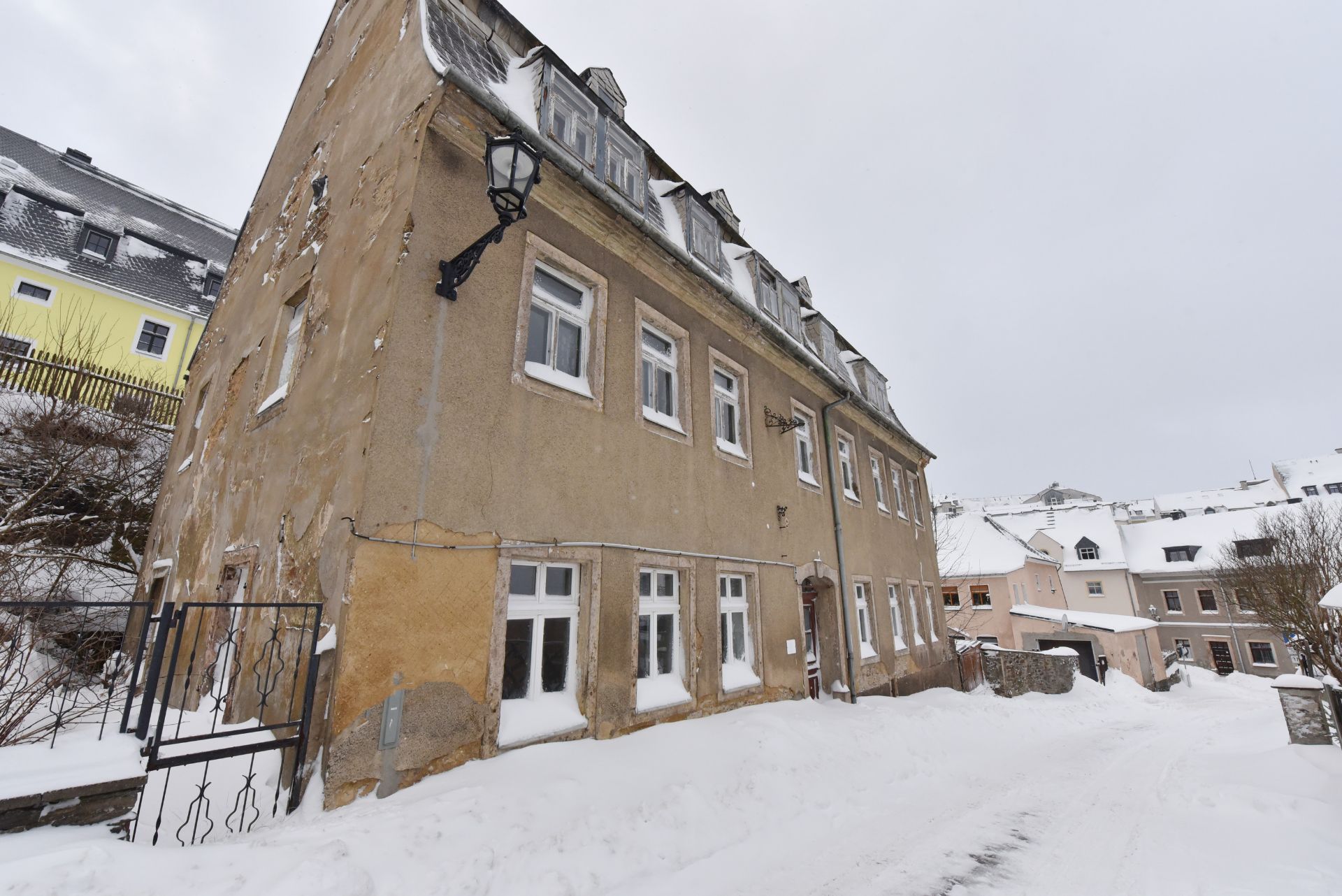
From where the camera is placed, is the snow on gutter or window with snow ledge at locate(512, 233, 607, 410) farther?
window with snow ledge at locate(512, 233, 607, 410)

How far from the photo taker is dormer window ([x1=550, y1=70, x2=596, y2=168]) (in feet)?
23.8

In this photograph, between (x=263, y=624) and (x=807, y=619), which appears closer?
(x=263, y=624)

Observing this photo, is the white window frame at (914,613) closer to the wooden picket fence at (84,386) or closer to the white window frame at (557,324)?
the white window frame at (557,324)

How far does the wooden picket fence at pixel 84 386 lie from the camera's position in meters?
11.9

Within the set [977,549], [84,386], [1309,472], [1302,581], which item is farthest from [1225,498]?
[84,386]

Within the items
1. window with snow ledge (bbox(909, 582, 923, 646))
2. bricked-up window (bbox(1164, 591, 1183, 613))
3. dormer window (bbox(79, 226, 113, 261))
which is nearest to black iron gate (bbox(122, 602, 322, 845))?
window with snow ledge (bbox(909, 582, 923, 646))

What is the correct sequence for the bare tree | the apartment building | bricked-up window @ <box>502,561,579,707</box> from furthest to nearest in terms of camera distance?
the bare tree
bricked-up window @ <box>502,561,579,707</box>
the apartment building

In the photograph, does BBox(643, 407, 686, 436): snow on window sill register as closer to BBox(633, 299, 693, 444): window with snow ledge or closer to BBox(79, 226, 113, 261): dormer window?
BBox(633, 299, 693, 444): window with snow ledge

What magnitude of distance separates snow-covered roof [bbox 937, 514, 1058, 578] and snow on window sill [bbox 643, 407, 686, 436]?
93.7ft

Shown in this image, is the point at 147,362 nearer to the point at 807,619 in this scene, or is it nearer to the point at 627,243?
the point at 627,243

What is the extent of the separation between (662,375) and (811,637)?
6.05 metres

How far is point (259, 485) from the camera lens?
637 centimetres

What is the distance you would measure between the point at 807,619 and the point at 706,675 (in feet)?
13.8

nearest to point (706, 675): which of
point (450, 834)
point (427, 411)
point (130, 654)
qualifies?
point (450, 834)
